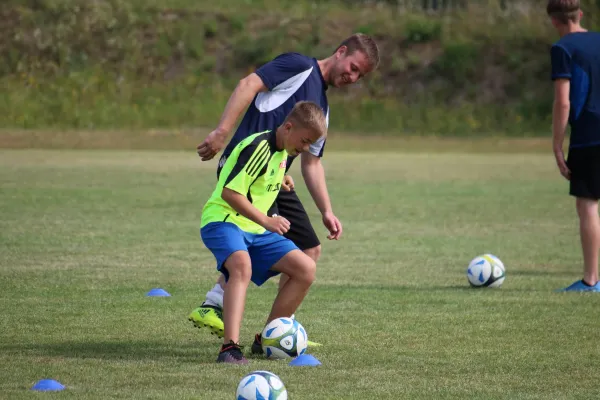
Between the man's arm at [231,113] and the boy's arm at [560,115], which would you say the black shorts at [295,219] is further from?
the boy's arm at [560,115]

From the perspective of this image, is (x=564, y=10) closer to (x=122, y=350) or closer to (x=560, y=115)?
(x=560, y=115)

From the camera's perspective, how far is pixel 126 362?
663 cm

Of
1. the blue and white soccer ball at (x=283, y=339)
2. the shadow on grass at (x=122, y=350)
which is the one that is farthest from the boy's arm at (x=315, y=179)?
the shadow on grass at (x=122, y=350)

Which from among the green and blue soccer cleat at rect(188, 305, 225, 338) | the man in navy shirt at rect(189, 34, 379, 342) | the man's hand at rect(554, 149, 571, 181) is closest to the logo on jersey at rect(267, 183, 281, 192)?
the man in navy shirt at rect(189, 34, 379, 342)

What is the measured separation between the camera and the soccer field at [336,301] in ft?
20.6

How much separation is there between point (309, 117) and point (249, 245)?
921 mm

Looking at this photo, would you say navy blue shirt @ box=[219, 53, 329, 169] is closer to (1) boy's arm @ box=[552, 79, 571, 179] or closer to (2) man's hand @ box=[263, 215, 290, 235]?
(2) man's hand @ box=[263, 215, 290, 235]

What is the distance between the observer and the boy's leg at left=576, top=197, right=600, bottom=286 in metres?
9.77

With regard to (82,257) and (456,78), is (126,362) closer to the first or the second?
(82,257)

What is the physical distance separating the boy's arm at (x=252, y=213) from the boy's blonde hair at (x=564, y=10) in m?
4.18

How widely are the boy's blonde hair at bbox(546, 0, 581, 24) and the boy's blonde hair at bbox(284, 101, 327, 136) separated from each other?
377cm

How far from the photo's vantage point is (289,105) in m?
7.48

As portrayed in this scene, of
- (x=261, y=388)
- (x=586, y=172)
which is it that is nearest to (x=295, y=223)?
(x=261, y=388)

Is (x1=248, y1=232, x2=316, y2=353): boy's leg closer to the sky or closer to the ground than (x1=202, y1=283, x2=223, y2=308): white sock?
closer to the sky
